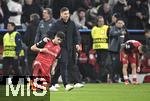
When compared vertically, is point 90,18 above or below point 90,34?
above

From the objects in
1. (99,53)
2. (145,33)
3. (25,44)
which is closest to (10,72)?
(25,44)

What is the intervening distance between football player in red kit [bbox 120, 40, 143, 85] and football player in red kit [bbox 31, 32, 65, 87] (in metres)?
4.25

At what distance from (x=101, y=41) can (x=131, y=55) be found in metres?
1.37

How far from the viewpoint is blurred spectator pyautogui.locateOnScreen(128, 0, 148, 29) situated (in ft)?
81.3

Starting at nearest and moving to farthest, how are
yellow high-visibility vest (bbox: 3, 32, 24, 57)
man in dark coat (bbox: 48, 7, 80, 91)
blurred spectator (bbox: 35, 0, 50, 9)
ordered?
man in dark coat (bbox: 48, 7, 80, 91)
yellow high-visibility vest (bbox: 3, 32, 24, 57)
blurred spectator (bbox: 35, 0, 50, 9)

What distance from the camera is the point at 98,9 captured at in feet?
80.0

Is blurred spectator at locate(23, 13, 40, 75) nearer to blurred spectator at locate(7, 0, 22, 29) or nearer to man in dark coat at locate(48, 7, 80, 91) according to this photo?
blurred spectator at locate(7, 0, 22, 29)

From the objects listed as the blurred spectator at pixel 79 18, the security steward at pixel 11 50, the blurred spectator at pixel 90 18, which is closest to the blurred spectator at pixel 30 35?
the security steward at pixel 11 50

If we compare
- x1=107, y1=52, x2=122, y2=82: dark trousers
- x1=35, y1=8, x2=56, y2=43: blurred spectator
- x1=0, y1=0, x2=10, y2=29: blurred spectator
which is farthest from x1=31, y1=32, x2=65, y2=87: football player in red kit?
x1=0, y1=0, x2=10, y2=29: blurred spectator

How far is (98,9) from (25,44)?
3.22 metres

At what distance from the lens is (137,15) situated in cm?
2488

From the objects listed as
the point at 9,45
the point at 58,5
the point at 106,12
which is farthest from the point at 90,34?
Answer: the point at 9,45

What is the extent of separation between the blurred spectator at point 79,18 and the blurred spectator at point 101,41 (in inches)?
41.8

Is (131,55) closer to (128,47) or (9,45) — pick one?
(128,47)
